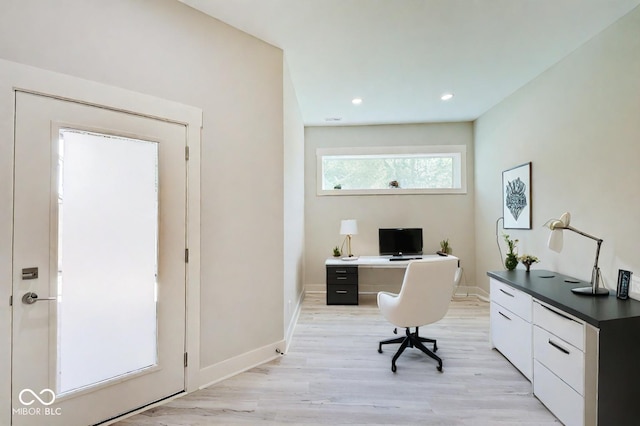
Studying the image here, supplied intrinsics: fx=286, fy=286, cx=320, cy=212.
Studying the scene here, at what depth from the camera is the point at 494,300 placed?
2857 mm

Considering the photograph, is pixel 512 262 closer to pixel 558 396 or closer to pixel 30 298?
pixel 558 396

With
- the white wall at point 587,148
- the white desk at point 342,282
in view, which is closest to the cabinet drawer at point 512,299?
the white wall at point 587,148

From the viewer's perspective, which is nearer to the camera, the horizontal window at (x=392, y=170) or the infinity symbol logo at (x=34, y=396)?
the infinity symbol logo at (x=34, y=396)

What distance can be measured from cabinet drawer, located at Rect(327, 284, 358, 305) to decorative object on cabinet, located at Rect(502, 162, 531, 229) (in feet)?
7.81

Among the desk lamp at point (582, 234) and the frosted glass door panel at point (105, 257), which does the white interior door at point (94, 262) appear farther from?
the desk lamp at point (582, 234)

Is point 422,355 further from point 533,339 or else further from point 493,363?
point 533,339

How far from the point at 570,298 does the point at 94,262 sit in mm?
3256

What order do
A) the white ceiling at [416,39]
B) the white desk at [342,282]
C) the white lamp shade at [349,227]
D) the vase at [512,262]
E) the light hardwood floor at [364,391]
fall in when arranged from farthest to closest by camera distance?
the white lamp shade at [349,227], the white desk at [342,282], the vase at [512,262], the white ceiling at [416,39], the light hardwood floor at [364,391]

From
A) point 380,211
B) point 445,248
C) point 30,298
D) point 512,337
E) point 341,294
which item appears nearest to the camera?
point 30,298

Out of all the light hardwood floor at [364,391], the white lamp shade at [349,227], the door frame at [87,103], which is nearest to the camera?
the door frame at [87,103]

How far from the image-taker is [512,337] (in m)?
2.53

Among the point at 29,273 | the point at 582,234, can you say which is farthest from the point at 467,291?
the point at 29,273

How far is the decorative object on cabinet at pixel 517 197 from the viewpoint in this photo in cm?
342

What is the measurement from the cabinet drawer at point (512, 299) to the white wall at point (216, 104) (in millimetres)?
2105
